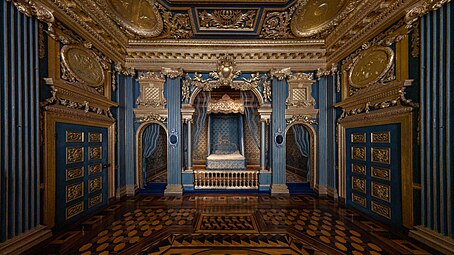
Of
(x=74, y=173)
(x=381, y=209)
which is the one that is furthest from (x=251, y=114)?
(x=74, y=173)

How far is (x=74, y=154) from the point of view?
342cm

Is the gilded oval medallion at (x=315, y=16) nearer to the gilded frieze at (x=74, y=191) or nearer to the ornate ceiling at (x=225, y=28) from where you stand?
the ornate ceiling at (x=225, y=28)

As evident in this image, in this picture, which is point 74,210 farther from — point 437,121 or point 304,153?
point 437,121

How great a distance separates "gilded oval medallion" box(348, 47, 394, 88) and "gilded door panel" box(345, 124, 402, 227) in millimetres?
1023

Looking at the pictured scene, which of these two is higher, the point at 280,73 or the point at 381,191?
the point at 280,73

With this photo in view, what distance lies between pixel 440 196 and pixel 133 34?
6.86 meters

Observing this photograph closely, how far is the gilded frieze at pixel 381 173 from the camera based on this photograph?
10.6 feet

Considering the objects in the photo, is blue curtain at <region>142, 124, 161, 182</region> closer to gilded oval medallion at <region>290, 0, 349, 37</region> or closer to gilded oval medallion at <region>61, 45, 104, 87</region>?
gilded oval medallion at <region>61, 45, 104, 87</region>

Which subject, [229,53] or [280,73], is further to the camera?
[280,73]

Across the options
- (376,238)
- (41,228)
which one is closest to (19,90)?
(41,228)

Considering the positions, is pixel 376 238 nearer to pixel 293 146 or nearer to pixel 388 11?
pixel 388 11

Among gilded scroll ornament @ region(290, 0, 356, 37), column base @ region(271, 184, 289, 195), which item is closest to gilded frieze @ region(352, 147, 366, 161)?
column base @ region(271, 184, 289, 195)

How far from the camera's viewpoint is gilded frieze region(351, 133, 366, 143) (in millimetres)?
3747

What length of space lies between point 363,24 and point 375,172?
3.14m
